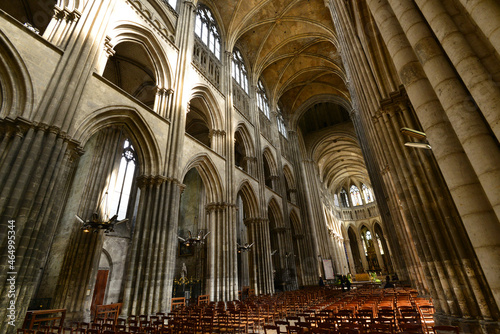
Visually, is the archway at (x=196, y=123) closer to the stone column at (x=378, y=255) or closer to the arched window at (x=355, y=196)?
the stone column at (x=378, y=255)

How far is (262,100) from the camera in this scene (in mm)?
22219

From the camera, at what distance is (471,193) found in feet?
9.18

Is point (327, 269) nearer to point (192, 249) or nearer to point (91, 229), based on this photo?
point (192, 249)

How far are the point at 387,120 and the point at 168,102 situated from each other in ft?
27.8

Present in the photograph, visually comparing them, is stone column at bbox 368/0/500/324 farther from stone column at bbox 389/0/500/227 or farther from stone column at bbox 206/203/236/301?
stone column at bbox 206/203/236/301

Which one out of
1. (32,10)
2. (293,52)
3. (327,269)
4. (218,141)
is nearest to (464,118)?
(218,141)

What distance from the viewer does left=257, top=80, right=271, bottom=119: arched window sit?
21.5 metres

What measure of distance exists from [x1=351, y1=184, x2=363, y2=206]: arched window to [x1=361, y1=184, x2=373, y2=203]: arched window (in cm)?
100

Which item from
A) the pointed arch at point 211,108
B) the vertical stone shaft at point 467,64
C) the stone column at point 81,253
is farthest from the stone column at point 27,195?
the pointed arch at point 211,108

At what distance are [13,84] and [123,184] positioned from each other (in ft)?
28.1

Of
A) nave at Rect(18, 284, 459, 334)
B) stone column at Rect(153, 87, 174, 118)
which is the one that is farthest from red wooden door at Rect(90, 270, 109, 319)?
stone column at Rect(153, 87, 174, 118)

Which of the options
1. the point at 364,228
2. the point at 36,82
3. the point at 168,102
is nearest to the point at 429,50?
the point at 36,82

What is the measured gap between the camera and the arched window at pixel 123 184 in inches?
505

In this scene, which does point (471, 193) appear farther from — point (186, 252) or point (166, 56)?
point (186, 252)
